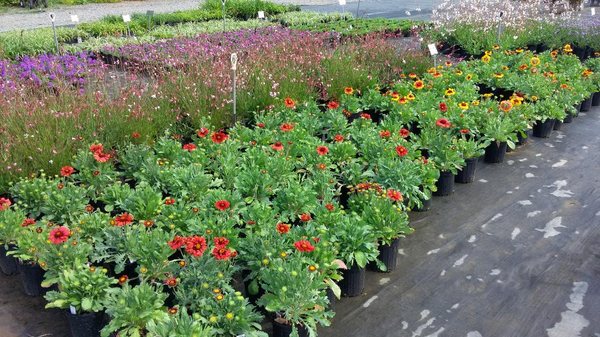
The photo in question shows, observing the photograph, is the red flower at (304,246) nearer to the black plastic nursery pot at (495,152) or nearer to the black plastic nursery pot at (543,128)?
the black plastic nursery pot at (495,152)

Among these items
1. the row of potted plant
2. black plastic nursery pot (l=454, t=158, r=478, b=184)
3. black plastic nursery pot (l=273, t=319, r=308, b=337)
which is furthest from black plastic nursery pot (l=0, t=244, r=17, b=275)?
black plastic nursery pot (l=454, t=158, r=478, b=184)

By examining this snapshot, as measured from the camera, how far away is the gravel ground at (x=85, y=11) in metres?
15.2

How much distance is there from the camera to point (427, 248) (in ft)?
13.0

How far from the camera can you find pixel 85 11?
60.0 feet

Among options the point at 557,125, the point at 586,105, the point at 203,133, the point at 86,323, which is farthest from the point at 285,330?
the point at 586,105

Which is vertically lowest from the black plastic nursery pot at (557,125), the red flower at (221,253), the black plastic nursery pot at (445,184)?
the black plastic nursery pot at (445,184)

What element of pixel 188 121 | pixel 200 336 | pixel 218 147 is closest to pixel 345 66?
pixel 188 121

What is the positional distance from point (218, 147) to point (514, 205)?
→ 2.65 m

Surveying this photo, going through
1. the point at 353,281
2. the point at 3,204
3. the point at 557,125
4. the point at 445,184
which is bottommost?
the point at 353,281

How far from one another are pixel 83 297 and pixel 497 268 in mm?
2706

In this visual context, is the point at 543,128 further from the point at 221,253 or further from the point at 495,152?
the point at 221,253

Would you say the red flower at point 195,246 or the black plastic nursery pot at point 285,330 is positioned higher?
the red flower at point 195,246

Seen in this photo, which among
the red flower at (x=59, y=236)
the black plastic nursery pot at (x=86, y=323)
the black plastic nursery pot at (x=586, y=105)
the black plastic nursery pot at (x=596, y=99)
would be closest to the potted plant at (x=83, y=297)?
the black plastic nursery pot at (x=86, y=323)

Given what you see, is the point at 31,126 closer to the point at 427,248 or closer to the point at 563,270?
the point at 427,248
